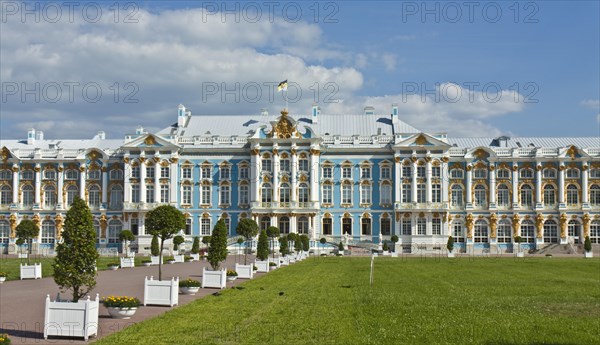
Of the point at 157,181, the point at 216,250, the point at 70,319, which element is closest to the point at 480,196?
the point at 157,181

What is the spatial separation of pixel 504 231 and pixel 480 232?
8.44ft

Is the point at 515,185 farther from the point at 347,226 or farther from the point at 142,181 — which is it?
the point at 142,181

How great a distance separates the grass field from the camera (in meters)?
16.5

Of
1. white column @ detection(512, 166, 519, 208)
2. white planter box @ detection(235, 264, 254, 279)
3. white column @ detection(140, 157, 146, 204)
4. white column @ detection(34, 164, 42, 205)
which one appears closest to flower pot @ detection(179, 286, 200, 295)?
white planter box @ detection(235, 264, 254, 279)

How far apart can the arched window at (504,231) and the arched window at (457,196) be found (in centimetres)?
479

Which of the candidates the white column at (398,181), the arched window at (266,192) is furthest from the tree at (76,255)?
the white column at (398,181)

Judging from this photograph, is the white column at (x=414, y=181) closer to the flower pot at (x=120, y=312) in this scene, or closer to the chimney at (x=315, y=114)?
the chimney at (x=315, y=114)

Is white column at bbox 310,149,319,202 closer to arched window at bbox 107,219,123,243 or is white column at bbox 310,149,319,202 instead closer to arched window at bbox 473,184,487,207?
arched window at bbox 473,184,487,207

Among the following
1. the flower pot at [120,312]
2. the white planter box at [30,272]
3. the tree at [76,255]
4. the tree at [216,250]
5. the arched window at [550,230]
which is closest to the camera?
the tree at [76,255]

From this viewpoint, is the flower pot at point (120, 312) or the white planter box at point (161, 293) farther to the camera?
the white planter box at point (161, 293)

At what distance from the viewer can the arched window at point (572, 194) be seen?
259ft

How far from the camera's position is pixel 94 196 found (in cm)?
8169

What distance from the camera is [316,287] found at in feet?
96.8

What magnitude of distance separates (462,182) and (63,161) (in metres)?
44.2
